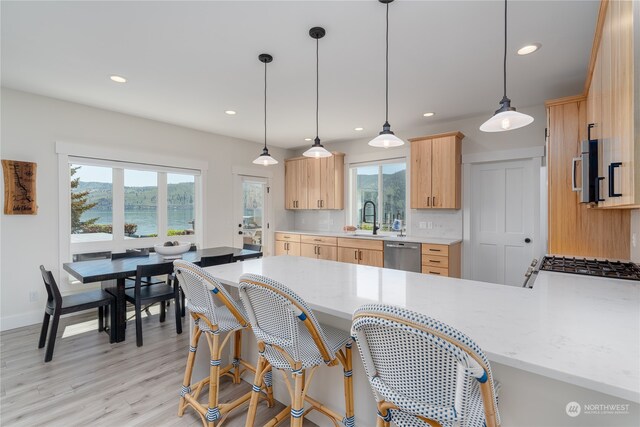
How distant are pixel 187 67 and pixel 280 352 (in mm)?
2566

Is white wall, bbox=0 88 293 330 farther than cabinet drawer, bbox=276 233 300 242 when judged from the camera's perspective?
No

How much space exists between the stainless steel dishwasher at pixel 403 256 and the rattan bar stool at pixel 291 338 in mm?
2783

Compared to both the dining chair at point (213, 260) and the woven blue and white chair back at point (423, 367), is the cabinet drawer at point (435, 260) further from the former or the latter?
the woven blue and white chair back at point (423, 367)

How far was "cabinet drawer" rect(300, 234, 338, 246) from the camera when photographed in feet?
16.2

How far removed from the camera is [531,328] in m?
1.05

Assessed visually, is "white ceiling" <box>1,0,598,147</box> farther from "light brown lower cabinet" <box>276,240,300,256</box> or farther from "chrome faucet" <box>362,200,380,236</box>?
"light brown lower cabinet" <box>276,240,300,256</box>

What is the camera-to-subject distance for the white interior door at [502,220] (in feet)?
12.4

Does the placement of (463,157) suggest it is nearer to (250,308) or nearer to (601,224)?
(601,224)

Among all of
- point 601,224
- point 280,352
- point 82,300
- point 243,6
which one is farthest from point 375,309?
point 82,300

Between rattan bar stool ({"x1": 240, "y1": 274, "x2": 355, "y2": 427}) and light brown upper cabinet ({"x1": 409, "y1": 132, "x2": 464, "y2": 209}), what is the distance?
317 centimetres

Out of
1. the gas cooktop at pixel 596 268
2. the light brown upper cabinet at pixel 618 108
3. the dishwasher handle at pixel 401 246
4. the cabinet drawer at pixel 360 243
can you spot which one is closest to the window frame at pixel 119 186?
the cabinet drawer at pixel 360 243

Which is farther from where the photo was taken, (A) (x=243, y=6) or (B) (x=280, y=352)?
(A) (x=243, y=6)

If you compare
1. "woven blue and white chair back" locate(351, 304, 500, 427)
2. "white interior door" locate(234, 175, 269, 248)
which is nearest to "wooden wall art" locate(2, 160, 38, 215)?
"white interior door" locate(234, 175, 269, 248)

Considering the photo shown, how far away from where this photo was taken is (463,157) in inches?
165
